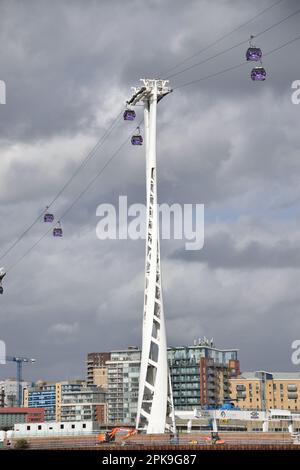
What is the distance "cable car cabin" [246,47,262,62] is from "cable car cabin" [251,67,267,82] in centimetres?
149

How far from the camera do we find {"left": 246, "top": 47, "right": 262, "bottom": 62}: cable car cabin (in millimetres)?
50406

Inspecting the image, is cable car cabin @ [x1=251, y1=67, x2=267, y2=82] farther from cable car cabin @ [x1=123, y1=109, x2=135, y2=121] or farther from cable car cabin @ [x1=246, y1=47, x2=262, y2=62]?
cable car cabin @ [x1=123, y1=109, x2=135, y2=121]

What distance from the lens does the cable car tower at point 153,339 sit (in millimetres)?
74938

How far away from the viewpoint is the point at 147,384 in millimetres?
76438

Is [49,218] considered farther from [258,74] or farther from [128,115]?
[258,74]

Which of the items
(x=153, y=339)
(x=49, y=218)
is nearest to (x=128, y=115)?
(x=49, y=218)

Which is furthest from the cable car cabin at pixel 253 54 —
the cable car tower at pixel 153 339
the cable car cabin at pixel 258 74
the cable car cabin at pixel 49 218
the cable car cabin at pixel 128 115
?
the cable car cabin at pixel 49 218

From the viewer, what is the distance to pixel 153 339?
75562 mm

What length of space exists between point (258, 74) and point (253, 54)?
1.95m

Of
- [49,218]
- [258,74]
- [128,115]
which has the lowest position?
[49,218]

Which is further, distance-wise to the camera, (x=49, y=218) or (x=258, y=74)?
(x=49, y=218)
